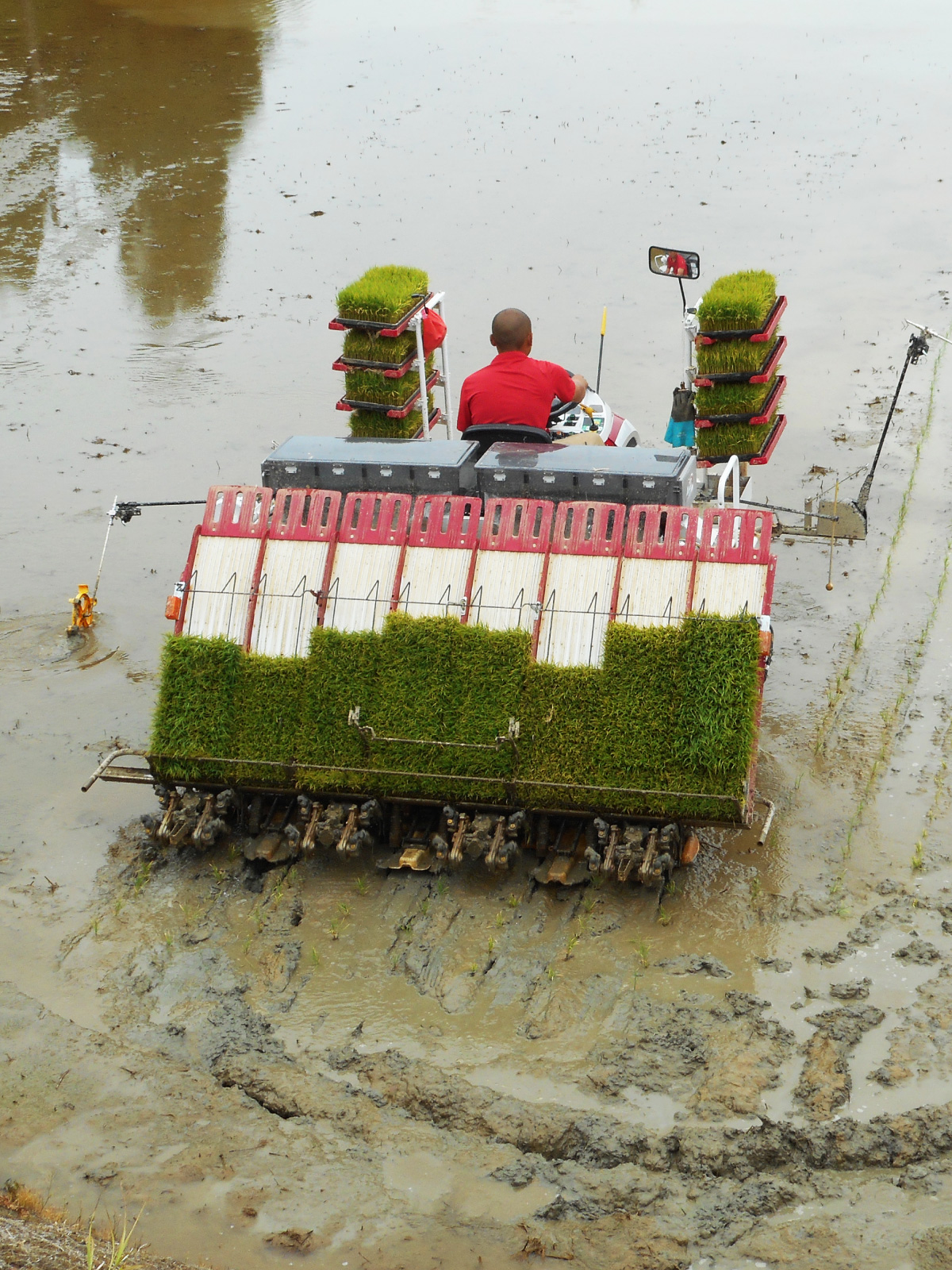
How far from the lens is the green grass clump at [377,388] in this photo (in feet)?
42.1

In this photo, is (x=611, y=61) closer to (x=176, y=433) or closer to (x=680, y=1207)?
(x=176, y=433)

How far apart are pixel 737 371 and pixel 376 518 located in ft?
13.2

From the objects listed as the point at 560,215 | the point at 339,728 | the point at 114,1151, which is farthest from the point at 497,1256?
the point at 560,215

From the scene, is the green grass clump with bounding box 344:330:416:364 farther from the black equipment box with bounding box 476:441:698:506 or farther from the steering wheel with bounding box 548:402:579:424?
the black equipment box with bounding box 476:441:698:506

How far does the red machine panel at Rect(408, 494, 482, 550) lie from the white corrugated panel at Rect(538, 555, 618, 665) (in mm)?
558

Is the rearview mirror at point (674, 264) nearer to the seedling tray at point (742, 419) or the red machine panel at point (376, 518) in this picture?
the seedling tray at point (742, 419)

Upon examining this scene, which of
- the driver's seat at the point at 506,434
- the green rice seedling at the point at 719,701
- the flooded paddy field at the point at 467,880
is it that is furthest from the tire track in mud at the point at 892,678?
the driver's seat at the point at 506,434

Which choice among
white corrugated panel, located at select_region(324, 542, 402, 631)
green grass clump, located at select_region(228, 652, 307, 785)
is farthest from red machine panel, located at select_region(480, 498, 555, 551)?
green grass clump, located at select_region(228, 652, 307, 785)

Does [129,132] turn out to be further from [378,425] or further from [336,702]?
[336,702]

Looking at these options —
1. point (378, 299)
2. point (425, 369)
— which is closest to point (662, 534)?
point (378, 299)

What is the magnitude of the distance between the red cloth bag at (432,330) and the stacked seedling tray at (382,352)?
105 mm

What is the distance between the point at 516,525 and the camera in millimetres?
9375

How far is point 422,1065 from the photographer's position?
7.39m

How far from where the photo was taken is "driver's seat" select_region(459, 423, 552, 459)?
1024 cm
